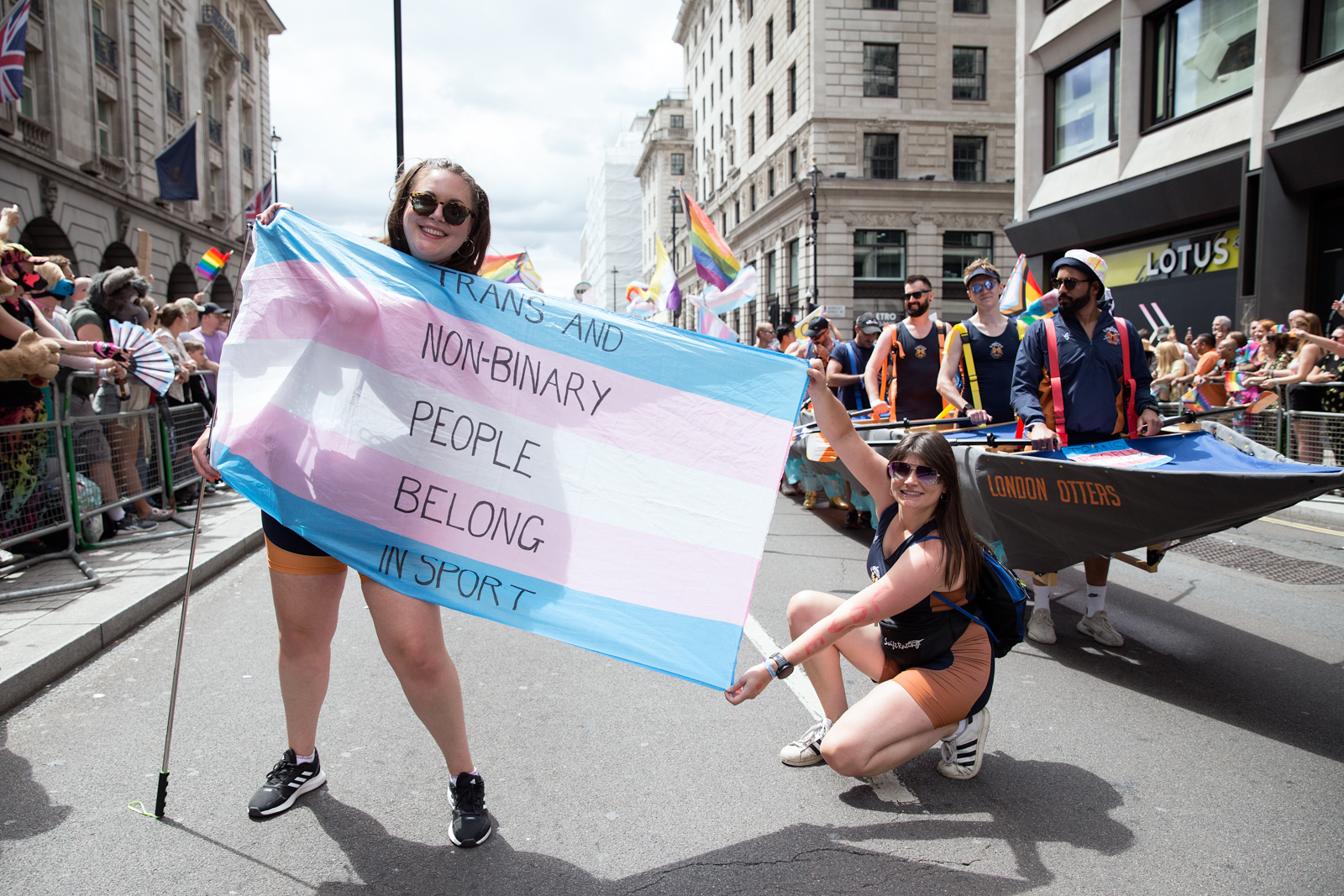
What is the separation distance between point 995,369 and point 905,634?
10.5 ft

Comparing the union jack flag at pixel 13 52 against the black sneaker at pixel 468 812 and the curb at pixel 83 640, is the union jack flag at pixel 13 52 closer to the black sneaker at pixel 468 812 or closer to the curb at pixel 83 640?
the curb at pixel 83 640

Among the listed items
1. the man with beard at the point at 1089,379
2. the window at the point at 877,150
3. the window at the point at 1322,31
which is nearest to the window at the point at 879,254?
the window at the point at 877,150

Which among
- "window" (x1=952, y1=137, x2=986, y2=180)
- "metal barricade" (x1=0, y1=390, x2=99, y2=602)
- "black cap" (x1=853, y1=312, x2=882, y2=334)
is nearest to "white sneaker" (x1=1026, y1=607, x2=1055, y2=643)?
"black cap" (x1=853, y1=312, x2=882, y2=334)

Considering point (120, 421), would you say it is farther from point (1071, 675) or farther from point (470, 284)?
point (1071, 675)

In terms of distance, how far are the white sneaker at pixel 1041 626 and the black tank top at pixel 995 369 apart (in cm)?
146

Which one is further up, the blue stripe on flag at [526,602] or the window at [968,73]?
the window at [968,73]

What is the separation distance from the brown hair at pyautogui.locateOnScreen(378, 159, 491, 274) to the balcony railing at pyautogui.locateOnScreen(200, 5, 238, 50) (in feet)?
116

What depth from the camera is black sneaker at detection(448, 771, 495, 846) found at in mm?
2693

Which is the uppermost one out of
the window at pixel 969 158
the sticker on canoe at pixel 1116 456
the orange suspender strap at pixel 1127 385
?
the window at pixel 969 158

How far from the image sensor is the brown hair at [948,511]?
299 cm

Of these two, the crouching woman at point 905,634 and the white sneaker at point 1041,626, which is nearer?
the crouching woman at point 905,634

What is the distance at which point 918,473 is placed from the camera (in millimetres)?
2986

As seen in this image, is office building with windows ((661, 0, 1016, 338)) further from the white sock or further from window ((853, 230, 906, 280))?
the white sock

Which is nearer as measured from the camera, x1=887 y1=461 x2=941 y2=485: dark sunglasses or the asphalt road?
the asphalt road
